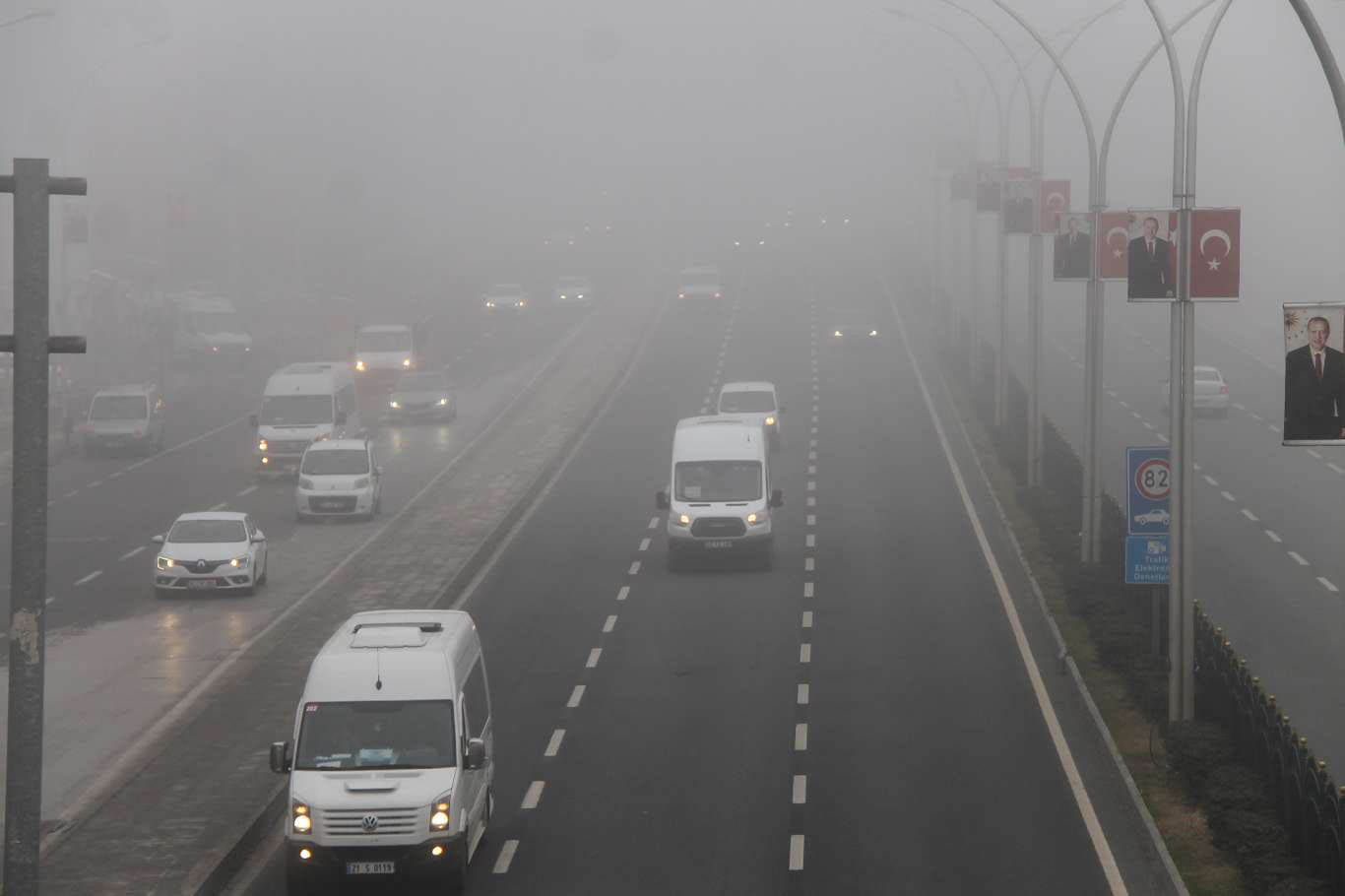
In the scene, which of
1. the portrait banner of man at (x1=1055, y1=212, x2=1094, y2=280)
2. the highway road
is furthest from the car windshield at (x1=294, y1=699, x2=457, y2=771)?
the portrait banner of man at (x1=1055, y1=212, x2=1094, y2=280)

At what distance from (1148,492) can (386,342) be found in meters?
44.3

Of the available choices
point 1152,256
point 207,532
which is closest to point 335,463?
point 207,532

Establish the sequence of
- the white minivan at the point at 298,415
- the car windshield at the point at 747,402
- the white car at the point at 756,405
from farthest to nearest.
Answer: the car windshield at the point at 747,402 → the white car at the point at 756,405 → the white minivan at the point at 298,415

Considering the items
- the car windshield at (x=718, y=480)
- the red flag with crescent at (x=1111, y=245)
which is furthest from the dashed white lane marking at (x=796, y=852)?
the car windshield at (x=718, y=480)

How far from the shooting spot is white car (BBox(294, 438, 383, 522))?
143 ft

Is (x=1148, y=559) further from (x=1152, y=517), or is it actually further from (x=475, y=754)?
(x=475, y=754)

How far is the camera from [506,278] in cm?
11012

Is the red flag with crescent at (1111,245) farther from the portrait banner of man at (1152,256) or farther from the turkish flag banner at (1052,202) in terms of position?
the portrait banner of man at (1152,256)

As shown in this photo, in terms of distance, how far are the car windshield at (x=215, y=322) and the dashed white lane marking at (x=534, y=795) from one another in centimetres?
5565

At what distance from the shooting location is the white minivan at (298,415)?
49375 mm

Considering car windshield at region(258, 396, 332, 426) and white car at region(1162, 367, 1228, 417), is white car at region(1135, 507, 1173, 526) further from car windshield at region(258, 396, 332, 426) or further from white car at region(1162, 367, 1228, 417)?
white car at region(1162, 367, 1228, 417)

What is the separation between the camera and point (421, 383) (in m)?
60.0

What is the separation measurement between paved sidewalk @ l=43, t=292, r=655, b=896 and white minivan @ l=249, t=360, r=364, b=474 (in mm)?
3576

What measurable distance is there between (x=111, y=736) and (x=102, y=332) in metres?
58.2
